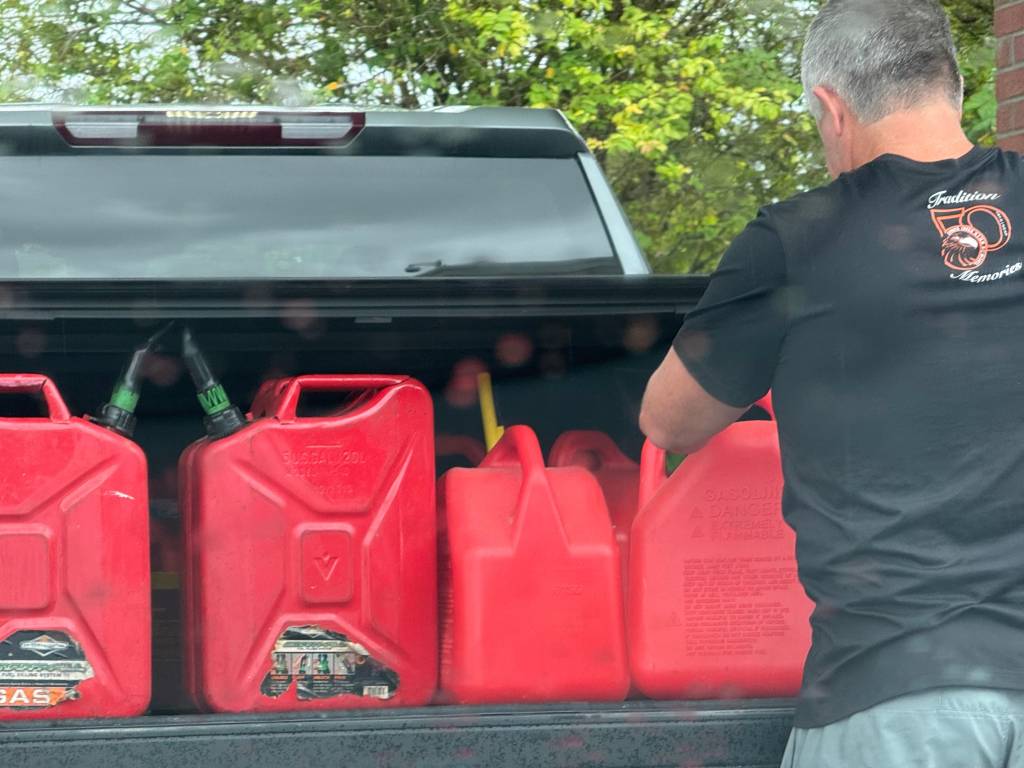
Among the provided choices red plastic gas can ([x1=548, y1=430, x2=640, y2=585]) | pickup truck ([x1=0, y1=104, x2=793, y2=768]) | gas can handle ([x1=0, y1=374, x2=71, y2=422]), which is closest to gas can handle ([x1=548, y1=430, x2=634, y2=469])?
red plastic gas can ([x1=548, y1=430, x2=640, y2=585])

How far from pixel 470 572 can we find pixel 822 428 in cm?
59

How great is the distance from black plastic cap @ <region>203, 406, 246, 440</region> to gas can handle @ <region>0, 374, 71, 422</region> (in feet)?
0.72

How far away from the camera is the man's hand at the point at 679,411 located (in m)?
1.97

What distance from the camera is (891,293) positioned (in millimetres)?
1831

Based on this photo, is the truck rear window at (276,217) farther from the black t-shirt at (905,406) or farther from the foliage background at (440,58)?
the foliage background at (440,58)

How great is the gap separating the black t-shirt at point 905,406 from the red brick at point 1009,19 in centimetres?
290

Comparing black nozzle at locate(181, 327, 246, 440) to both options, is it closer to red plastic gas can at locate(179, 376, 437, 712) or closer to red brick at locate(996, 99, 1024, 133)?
red plastic gas can at locate(179, 376, 437, 712)

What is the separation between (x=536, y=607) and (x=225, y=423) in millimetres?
554

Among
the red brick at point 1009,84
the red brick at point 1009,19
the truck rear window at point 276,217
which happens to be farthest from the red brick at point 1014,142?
the truck rear window at point 276,217

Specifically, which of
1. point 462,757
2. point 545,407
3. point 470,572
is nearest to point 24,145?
point 545,407

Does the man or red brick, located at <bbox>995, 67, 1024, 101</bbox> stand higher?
the man

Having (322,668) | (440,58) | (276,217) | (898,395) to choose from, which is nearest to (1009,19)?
(276,217)

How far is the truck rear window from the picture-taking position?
340 cm

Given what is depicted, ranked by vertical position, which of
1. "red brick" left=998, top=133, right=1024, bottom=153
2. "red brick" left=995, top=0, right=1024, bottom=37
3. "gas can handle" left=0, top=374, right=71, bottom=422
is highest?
"gas can handle" left=0, top=374, right=71, bottom=422
